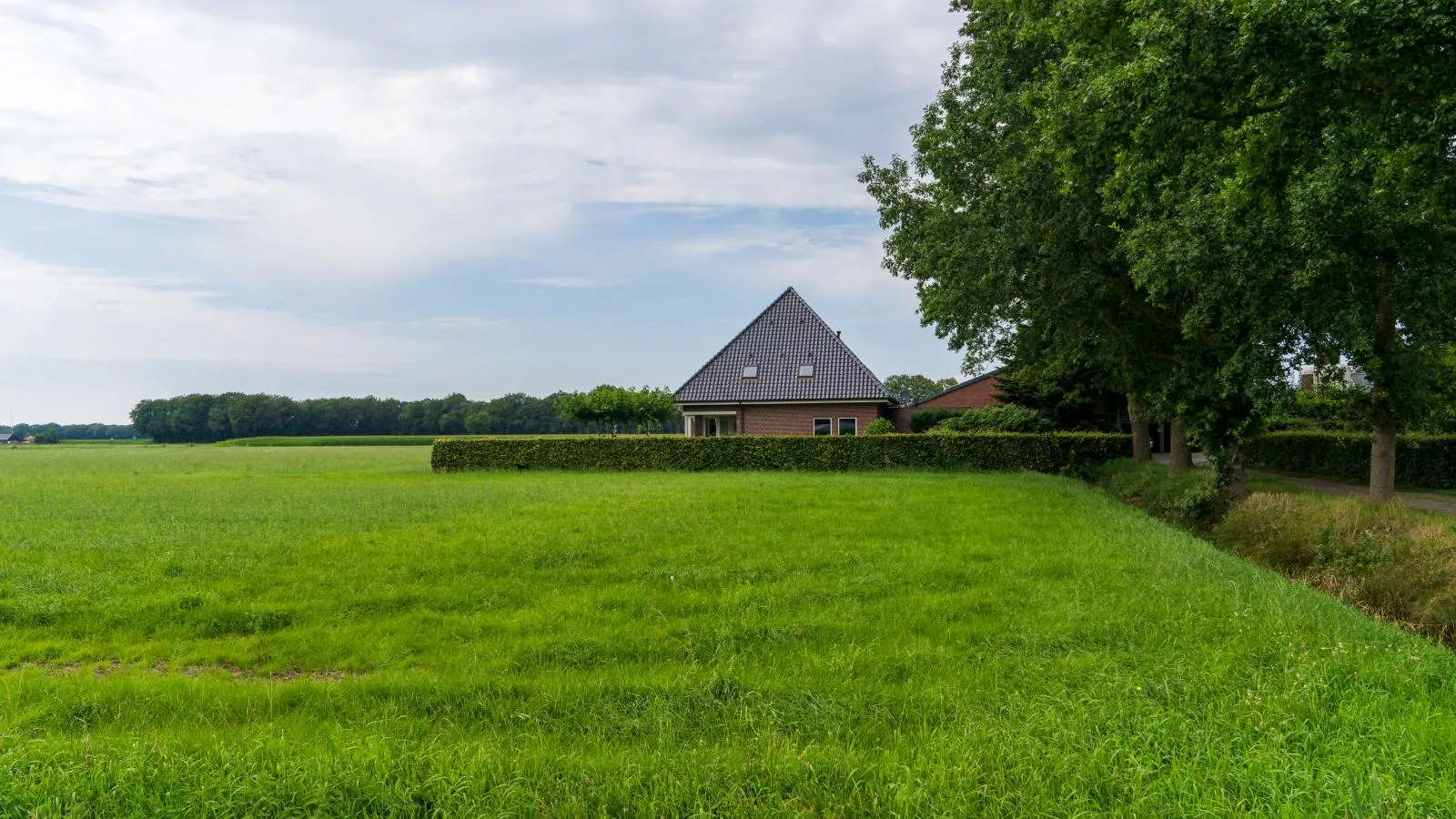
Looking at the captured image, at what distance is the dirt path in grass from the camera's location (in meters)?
14.4

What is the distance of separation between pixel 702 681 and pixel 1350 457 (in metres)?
23.8

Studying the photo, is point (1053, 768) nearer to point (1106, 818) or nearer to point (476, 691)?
point (1106, 818)

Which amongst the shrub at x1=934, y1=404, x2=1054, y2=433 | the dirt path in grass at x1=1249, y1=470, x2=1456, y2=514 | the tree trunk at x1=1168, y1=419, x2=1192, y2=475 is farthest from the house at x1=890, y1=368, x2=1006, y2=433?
the tree trunk at x1=1168, y1=419, x2=1192, y2=475

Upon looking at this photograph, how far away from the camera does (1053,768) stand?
3.18m

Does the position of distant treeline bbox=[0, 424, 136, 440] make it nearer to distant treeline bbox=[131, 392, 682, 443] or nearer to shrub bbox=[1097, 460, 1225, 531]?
distant treeline bbox=[131, 392, 682, 443]

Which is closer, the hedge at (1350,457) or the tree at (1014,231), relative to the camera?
the tree at (1014,231)

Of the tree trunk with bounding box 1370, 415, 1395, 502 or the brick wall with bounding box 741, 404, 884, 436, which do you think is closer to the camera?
the tree trunk with bounding box 1370, 415, 1395, 502

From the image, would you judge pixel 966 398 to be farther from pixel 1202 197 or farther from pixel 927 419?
pixel 1202 197

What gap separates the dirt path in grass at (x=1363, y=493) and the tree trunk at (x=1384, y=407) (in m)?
→ 0.39

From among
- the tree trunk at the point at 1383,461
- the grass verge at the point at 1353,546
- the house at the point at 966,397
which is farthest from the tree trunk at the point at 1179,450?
the house at the point at 966,397

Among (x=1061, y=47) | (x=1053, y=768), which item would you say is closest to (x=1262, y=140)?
(x=1061, y=47)

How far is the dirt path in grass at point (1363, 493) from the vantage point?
1441 cm

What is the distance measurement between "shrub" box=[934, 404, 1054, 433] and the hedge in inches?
259

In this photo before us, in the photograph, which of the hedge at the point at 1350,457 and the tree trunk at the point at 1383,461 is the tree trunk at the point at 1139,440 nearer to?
the hedge at the point at 1350,457
